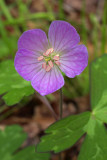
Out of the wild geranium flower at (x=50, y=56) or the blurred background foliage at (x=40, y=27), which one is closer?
the wild geranium flower at (x=50, y=56)

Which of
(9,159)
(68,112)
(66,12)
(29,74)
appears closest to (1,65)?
(29,74)

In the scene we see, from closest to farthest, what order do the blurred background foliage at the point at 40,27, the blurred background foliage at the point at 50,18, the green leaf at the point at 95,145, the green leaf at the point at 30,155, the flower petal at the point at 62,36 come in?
the flower petal at the point at 62,36 < the green leaf at the point at 95,145 < the blurred background foliage at the point at 40,27 < the green leaf at the point at 30,155 < the blurred background foliage at the point at 50,18

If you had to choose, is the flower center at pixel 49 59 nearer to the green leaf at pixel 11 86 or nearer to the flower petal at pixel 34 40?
the flower petal at pixel 34 40

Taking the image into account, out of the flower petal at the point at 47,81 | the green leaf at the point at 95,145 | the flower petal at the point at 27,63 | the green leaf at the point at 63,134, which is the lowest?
the green leaf at the point at 95,145

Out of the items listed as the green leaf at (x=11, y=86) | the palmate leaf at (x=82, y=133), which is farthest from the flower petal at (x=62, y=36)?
the palmate leaf at (x=82, y=133)

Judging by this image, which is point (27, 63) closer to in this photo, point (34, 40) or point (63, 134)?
point (34, 40)

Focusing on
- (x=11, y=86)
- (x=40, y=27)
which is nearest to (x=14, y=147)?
(x=11, y=86)

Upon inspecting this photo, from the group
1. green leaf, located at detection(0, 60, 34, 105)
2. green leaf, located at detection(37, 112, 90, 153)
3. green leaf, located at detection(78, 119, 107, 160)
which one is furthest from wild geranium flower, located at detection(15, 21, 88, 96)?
green leaf, located at detection(78, 119, 107, 160)
